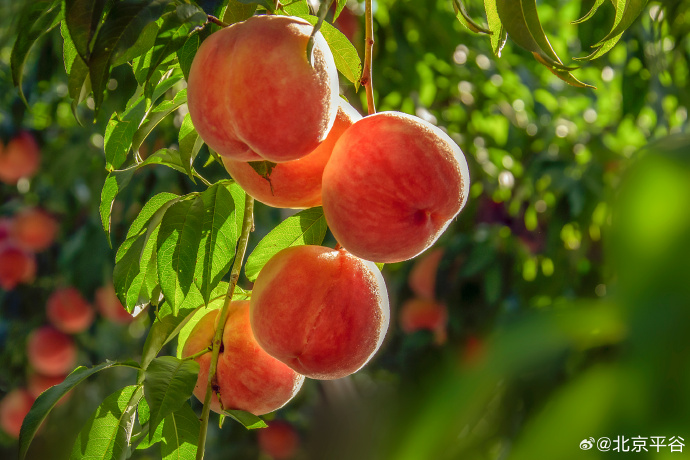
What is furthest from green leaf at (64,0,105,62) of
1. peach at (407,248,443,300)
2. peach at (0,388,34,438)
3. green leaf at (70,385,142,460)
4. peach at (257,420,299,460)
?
peach at (0,388,34,438)

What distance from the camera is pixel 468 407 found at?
0.43ft

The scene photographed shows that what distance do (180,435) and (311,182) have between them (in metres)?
0.28

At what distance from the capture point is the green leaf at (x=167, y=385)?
543mm

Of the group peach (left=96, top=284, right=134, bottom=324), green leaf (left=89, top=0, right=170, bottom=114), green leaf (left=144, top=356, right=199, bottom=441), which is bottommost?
peach (left=96, top=284, right=134, bottom=324)

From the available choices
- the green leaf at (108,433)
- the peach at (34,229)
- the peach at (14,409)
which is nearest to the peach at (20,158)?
the peach at (34,229)

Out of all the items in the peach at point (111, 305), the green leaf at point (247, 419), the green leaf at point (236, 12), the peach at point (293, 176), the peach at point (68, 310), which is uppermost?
the green leaf at point (236, 12)

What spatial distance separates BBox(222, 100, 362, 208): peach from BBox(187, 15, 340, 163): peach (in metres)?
0.05

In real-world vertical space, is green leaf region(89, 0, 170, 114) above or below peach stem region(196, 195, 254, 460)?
above

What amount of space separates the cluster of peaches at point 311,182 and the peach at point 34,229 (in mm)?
1641

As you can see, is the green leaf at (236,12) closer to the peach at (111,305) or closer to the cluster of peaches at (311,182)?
the cluster of peaches at (311,182)

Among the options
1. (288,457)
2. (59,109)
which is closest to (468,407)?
(288,457)

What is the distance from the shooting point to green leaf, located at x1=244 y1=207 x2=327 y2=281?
69 centimetres

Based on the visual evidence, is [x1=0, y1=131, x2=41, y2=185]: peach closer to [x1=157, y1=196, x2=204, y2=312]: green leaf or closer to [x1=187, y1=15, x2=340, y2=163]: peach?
[x1=157, y1=196, x2=204, y2=312]: green leaf

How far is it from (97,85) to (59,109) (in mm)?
1921
